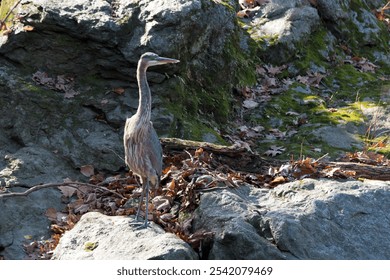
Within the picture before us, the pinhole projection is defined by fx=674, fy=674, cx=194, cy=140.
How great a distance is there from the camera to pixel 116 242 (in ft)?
19.7

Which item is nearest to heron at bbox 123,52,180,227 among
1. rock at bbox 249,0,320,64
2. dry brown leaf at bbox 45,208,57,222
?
dry brown leaf at bbox 45,208,57,222

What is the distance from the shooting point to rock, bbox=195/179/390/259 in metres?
5.96

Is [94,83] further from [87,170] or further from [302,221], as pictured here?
[302,221]

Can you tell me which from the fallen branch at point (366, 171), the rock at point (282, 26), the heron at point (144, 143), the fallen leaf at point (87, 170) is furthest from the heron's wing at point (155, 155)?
the rock at point (282, 26)

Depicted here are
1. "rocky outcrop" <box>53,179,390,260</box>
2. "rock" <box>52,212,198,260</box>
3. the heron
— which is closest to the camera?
"rock" <box>52,212,198,260</box>

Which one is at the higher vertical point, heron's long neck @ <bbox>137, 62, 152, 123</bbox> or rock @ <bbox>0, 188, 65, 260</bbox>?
heron's long neck @ <bbox>137, 62, 152, 123</bbox>

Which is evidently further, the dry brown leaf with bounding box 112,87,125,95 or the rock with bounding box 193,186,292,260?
the dry brown leaf with bounding box 112,87,125,95

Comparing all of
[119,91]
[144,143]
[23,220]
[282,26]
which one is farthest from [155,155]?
[282,26]

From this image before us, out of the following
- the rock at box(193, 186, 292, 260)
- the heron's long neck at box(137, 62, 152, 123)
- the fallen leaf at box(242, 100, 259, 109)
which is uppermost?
the heron's long neck at box(137, 62, 152, 123)

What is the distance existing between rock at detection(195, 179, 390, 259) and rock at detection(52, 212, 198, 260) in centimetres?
45

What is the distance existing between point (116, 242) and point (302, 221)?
1693mm

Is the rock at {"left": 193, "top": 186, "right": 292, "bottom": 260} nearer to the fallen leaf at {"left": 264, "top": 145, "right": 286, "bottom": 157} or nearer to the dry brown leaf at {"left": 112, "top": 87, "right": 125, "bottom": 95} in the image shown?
the fallen leaf at {"left": 264, "top": 145, "right": 286, "bottom": 157}
